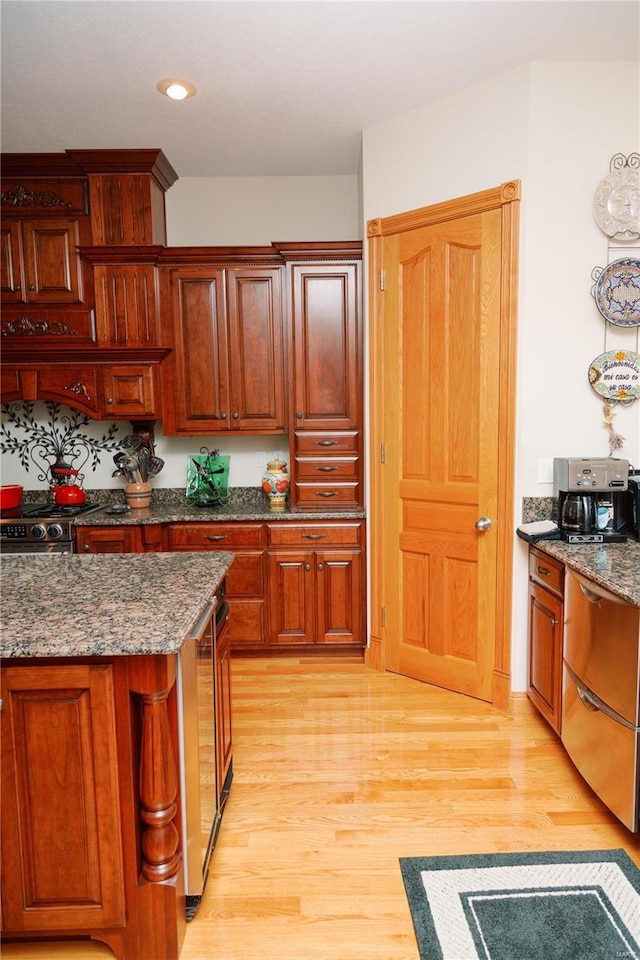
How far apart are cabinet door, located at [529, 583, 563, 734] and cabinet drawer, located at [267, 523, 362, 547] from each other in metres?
1.11

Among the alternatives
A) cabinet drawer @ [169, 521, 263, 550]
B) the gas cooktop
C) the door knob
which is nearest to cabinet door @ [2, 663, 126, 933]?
the door knob

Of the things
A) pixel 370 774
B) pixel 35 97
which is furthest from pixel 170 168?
pixel 370 774

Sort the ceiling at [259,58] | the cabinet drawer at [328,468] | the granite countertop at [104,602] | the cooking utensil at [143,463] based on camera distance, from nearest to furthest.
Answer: the granite countertop at [104,602]
the ceiling at [259,58]
the cabinet drawer at [328,468]
the cooking utensil at [143,463]

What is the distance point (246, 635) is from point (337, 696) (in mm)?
740

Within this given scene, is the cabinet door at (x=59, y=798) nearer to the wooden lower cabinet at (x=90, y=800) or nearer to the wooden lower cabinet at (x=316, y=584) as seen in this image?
the wooden lower cabinet at (x=90, y=800)

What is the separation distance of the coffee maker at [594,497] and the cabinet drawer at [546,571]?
0.14 meters

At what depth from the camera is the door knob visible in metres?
2.97

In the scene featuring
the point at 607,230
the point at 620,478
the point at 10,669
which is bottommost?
the point at 10,669

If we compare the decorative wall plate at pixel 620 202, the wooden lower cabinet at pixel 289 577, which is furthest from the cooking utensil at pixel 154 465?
the decorative wall plate at pixel 620 202

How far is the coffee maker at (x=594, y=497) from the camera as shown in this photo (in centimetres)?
270

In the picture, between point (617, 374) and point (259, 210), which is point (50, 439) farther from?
point (617, 374)

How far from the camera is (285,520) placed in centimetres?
362

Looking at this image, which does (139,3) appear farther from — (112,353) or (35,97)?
(112,353)

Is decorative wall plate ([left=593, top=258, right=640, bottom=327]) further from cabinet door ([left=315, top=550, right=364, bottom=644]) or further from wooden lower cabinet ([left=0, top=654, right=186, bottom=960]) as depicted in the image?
wooden lower cabinet ([left=0, top=654, right=186, bottom=960])
